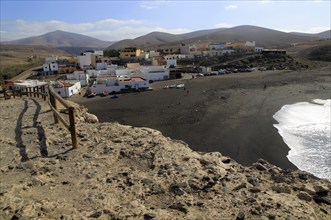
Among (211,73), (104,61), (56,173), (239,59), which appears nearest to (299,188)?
(56,173)

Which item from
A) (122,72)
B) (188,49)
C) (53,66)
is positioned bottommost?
(122,72)

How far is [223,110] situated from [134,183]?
22.5 metres

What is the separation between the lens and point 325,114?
26516 millimetres

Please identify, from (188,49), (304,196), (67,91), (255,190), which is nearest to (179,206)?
(255,190)

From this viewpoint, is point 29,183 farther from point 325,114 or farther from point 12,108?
point 325,114

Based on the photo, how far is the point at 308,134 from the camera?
67.4ft

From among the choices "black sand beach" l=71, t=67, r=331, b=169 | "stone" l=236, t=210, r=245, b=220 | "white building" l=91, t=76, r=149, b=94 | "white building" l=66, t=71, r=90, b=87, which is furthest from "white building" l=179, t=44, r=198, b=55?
"stone" l=236, t=210, r=245, b=220

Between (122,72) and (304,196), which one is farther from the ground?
(122,72)

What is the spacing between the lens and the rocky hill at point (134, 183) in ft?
18.7

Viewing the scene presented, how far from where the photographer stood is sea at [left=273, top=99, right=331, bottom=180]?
1552 centimetres

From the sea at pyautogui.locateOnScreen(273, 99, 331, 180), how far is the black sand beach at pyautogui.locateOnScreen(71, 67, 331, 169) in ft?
2.19

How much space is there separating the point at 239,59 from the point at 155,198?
67.8 m

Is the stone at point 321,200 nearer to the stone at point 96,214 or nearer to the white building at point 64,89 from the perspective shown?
the stone at point 96,214

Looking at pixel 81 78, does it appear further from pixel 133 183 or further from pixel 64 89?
pixel 133 183
